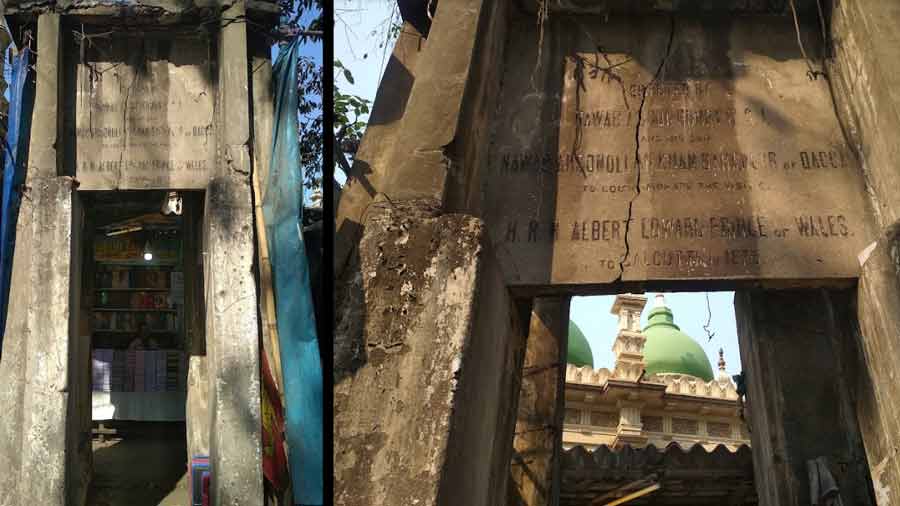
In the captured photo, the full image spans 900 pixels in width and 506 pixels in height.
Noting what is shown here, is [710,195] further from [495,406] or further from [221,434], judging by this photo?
[221,434]

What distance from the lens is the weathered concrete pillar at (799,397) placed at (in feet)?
22.3

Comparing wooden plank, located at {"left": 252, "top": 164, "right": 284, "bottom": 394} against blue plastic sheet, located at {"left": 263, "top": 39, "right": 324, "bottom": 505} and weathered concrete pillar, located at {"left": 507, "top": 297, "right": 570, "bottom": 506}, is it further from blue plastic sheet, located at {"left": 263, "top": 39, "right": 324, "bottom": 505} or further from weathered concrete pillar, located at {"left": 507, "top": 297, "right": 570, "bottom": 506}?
weathered concrete pillar, located at {"left": 507, "top": 297, "right": 570, "bottom": 506}

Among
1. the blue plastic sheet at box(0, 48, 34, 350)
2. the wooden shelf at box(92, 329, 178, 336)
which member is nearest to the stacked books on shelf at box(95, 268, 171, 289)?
the wooden shelf at box(92, 329, 178, 336)

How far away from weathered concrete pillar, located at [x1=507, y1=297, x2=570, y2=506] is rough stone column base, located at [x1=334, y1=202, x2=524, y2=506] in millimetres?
3161

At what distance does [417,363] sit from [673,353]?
688 inches

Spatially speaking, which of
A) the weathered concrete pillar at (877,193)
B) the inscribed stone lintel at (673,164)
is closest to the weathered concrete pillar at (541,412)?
the inscribed stone lintel at (673,164)

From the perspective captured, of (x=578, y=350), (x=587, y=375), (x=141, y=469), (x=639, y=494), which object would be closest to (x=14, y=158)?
(x=141, y=469)

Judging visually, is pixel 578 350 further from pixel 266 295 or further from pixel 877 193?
pixel 877 193

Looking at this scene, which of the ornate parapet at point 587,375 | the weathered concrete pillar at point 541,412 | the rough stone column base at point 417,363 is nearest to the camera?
the rough stone column base at point 417,363

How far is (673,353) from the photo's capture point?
20922 mm

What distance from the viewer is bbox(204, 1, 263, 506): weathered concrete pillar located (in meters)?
8.73

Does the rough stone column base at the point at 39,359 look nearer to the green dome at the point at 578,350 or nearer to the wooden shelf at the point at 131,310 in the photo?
the wooden shelf at the point at 131,310

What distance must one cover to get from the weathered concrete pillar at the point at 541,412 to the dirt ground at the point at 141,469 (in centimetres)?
448

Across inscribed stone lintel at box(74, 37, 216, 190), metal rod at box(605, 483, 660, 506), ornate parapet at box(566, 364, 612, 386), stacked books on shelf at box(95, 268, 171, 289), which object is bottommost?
metal rod at box(605, 483, 660, 506)
